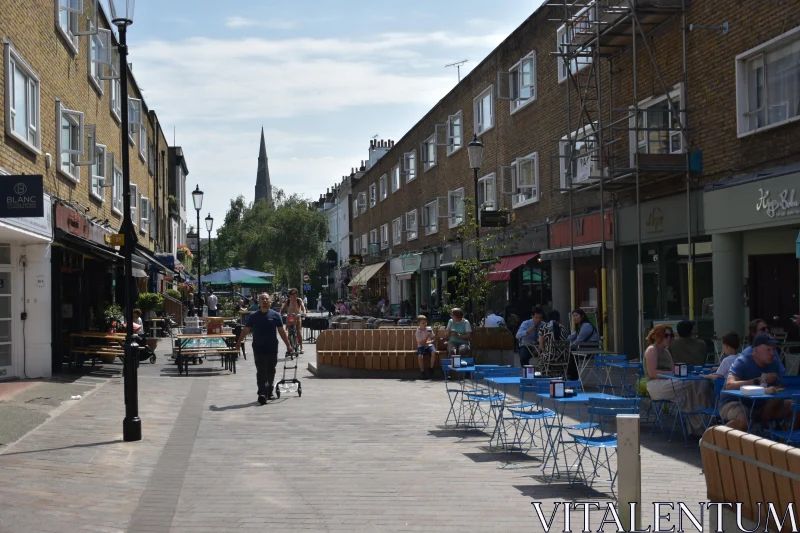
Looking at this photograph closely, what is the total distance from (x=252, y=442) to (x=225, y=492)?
8.45 ft

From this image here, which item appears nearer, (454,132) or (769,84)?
(769,84)

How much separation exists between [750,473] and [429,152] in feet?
113

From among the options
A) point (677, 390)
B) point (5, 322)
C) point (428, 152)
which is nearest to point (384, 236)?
point (428, 152)

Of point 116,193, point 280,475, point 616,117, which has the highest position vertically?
point 616,117

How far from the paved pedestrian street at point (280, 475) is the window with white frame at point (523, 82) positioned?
14.8 metres

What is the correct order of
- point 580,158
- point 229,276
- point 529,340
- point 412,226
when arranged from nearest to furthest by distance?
point 529,340 → point 580,158 → point 229,276 → point 412,226

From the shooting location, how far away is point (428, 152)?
3906 cm

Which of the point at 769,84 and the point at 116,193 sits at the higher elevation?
the point at 769,84

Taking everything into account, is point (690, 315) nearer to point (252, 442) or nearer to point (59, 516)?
point (252, 442)

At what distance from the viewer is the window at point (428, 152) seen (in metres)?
38.0

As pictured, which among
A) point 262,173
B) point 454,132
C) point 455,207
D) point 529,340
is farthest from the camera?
point 262,173

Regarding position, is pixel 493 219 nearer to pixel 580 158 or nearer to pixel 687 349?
pixel 580 158

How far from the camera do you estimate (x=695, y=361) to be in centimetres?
1209

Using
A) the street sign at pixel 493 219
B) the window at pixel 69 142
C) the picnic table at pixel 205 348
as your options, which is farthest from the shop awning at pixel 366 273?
the window at pixel 69 142
